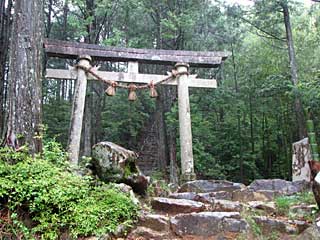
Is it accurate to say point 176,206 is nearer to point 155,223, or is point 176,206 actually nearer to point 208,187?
point 155,223

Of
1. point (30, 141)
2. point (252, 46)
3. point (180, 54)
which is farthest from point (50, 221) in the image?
point (252, 46)

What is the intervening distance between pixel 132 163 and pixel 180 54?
176 inches

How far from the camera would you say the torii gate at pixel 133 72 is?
305 inches

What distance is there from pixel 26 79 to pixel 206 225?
10.2ft

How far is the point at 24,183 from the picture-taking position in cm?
330

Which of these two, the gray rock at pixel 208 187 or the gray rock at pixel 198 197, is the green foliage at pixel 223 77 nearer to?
the gray rock at pixel 208 187

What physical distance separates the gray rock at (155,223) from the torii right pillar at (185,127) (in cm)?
373

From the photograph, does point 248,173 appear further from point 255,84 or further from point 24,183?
point 24,183

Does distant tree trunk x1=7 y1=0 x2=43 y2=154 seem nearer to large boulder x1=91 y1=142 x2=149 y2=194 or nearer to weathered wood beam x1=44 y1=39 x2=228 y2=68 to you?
large boulder x1=91 y1=142 x2=149 y2=194

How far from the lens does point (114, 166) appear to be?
4859mm

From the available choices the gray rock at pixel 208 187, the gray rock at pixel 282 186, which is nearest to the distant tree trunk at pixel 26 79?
the gray rock at pixel 208 187

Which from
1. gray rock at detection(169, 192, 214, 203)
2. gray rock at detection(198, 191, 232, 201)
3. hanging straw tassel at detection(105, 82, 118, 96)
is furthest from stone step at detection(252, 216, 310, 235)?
hanging straw tassel at detection(105, 82, 118, 96)

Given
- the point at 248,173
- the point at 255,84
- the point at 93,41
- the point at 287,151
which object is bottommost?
the point at 248,173

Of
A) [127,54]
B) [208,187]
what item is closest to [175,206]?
[208,187]
